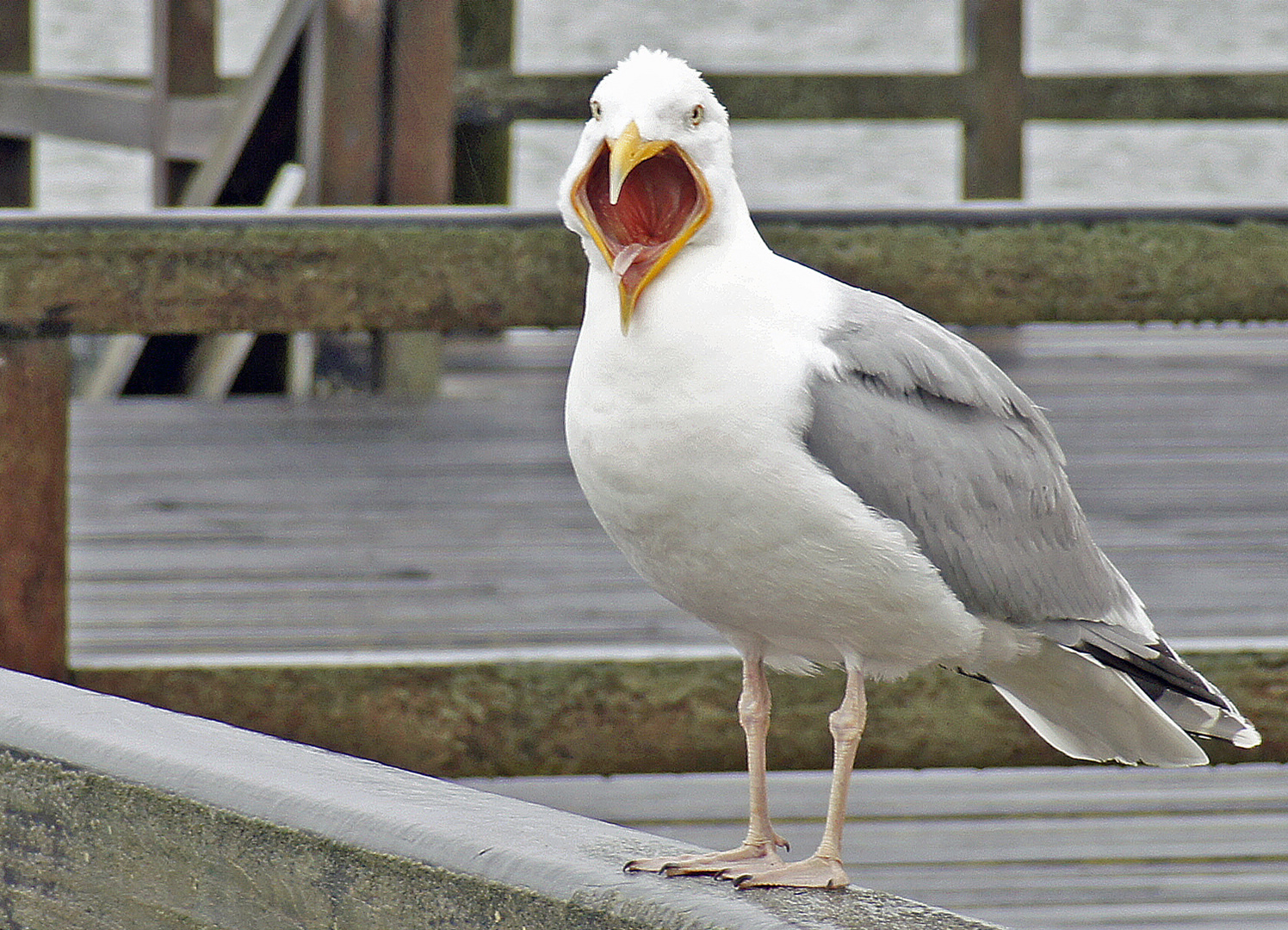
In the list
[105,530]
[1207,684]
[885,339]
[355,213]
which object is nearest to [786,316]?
[885,339]

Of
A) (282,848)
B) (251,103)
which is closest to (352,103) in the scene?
(251,103)

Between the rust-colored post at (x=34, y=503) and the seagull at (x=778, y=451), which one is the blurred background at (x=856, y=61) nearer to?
the rust-colored post at (x=34, y=503)

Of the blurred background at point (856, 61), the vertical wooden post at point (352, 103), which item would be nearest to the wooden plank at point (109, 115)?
the vertical wooden post at point (352, 103)

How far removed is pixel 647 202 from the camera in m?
1.86

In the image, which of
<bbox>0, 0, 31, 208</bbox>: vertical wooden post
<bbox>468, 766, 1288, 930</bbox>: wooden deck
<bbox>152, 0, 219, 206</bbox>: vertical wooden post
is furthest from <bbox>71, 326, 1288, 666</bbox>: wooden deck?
<bbox>0, 0, 31, 208</bbox>: vertical wooden post

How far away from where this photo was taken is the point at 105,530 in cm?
475

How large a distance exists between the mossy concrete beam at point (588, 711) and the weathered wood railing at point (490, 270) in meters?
0.47

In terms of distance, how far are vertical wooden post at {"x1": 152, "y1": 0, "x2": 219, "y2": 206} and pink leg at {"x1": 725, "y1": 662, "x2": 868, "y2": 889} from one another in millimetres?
5572

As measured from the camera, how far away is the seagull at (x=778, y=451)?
1.72 meters

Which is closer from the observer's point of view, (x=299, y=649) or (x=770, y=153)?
(x=299, y=649)

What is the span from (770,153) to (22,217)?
2543 centimetres

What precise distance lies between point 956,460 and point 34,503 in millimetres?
1364

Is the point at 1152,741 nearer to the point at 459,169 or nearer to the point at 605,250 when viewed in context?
the point at 605,250

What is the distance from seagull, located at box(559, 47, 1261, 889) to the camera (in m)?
1.72
